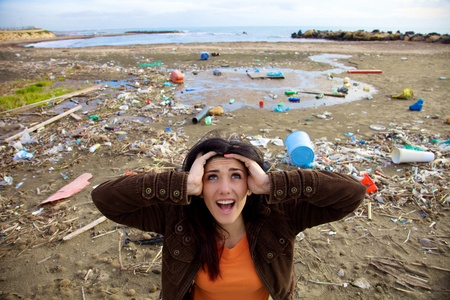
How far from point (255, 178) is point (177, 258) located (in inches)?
33.5

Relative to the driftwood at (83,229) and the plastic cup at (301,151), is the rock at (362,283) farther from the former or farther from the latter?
the driftwood at (83,229)

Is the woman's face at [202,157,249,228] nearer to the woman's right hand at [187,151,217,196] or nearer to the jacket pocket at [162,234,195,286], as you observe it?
the woman's right hand at [187,151,217,196]

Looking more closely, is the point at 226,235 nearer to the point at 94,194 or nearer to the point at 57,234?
the point at 94,194

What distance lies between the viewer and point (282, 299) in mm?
1940

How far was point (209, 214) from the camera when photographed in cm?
202

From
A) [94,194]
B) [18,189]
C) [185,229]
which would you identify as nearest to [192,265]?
[185,229]

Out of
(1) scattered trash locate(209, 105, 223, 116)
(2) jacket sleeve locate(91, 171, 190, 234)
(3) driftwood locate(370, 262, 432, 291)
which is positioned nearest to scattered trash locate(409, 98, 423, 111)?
(1) scattered trash locate(209, 105, 223, 116)

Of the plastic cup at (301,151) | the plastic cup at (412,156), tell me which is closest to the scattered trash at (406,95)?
the plastic cup at (412,156)

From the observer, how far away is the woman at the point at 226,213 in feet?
5.78

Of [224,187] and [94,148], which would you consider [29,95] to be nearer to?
[94,148]

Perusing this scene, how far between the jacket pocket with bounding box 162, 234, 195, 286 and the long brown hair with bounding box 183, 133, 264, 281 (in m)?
0.09

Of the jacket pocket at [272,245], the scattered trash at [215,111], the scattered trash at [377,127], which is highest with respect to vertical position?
the jacket pocket at [272,245]

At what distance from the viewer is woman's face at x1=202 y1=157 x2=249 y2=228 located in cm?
176

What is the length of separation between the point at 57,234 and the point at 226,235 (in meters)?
3.32
